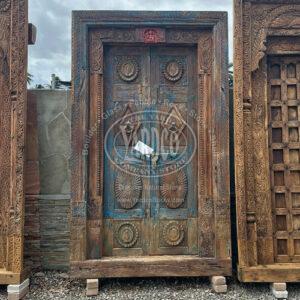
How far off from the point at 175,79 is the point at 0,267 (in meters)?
2.89

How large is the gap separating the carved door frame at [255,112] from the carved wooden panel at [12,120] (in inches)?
92.7

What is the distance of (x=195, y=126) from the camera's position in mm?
4012

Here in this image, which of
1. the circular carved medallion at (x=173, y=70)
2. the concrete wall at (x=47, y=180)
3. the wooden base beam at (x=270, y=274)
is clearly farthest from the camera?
the concrete wall at (x=47, y=180)

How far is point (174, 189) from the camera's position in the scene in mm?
3975

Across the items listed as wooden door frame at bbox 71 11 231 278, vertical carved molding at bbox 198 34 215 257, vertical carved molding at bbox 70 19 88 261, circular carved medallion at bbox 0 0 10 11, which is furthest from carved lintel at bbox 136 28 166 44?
circular carved medallion at bbox 0 0 10 11

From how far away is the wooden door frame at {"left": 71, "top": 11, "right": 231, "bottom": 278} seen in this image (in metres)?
3.74

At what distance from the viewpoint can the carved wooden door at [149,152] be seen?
3.95 m

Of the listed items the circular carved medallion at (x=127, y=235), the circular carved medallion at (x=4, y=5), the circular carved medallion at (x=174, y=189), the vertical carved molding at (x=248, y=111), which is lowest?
the circular carved medallion at (x=127, y=235)

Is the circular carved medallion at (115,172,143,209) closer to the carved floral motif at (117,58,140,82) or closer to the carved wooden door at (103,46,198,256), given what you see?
the carved wooden door at (103,46,198,256)

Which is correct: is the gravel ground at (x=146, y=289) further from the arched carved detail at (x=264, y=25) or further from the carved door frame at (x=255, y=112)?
the arched carved detail at (x=264, y=25)

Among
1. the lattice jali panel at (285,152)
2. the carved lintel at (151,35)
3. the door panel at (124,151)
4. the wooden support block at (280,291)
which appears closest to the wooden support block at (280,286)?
the wooden support block at (280,291)

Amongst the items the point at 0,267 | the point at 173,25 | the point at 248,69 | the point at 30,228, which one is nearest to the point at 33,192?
the point at 30,228

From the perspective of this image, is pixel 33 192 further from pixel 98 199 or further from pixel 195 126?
pixel 195 126

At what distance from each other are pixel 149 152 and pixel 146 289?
59.9 inches
